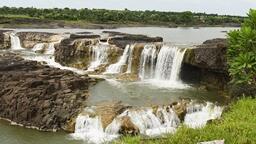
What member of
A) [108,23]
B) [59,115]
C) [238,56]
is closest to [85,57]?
[59,115]

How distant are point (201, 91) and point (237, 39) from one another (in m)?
8.43

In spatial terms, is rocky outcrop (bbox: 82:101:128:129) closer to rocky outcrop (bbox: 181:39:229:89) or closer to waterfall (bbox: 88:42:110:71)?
rocky outcrop (bbox: 181:39:229:89)

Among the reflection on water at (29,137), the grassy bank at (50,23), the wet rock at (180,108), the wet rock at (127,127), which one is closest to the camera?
the reflection on water at (29,137)

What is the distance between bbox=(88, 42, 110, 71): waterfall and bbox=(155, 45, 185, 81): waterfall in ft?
17.4

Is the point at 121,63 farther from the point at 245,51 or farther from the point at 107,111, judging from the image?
the point at 245,51

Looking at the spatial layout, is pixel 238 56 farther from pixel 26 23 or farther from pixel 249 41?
pixel 26 23

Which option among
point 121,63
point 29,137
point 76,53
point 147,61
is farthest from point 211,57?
point 29,137

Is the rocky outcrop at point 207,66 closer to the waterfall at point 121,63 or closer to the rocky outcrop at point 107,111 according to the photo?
the waterfall at point 121,63

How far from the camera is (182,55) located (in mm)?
30438

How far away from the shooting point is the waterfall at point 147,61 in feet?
106

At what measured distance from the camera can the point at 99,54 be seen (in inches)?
1415

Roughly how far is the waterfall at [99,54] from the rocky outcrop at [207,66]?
7.48 meters

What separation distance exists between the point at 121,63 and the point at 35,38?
54.6ft

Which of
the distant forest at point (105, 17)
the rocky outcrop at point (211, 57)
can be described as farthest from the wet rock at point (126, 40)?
the distant forest at point (105, 17)
